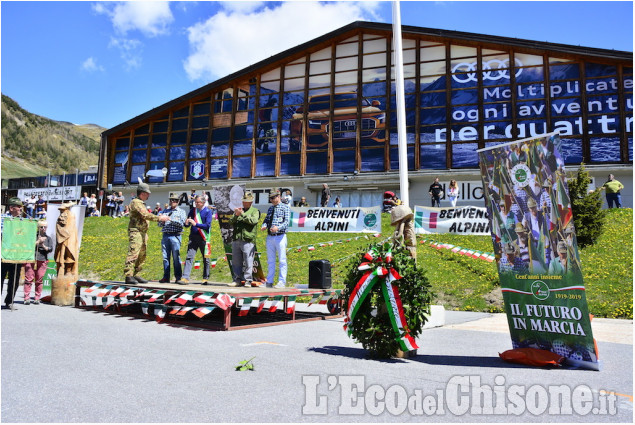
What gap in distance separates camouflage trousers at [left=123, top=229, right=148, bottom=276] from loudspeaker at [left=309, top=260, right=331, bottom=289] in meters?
3.60

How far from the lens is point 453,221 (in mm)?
19094

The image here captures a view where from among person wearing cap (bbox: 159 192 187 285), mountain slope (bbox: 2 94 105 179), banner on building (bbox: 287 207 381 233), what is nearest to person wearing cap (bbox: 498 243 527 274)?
person wearing cap (bbox: 159 192 187 285)

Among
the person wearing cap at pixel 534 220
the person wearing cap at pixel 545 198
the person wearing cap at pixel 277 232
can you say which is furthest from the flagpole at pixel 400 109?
the person wearing cap at pixel 545 198

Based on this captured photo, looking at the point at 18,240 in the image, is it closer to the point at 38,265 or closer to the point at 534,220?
the point at 38,265

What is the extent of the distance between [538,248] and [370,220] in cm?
1456

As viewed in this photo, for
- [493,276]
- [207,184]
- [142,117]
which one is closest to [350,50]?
[207,184]

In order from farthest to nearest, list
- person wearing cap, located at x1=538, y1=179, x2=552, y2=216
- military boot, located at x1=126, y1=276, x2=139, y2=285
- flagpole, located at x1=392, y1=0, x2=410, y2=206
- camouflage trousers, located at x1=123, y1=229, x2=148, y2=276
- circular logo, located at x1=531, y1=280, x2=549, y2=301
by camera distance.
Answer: camouflage trousers, located at x1=123, y1=229, x2=148, y2=276
military boot, located at x1=126, y1=276, x2=139, y2=285
flagpole, located at x1=392, y1=0, x2=410, y2=206
circular logo, located at x1=531, y1=280, x2=549, y2=301
person wearing cap, located at x1=538, y1=179, x2=552, y2=216

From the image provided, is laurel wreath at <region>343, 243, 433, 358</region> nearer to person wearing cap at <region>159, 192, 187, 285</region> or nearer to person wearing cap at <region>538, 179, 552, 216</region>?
person wearing cap at <region>538, 179, 552, 216</region>

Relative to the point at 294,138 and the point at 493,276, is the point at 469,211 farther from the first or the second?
the point at 294,138

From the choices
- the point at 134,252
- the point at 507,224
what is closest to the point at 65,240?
the point at 134,252

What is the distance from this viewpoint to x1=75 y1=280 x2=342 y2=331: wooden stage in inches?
313

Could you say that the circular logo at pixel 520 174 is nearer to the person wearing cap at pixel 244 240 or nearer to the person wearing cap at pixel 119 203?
the person wearing cap at pixel 244 240

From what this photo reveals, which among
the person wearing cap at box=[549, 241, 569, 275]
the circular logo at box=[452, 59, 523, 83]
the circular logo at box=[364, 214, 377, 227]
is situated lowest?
the person wearing cap at box=[549, 241, 569, 275]

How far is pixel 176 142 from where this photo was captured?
127 feet
